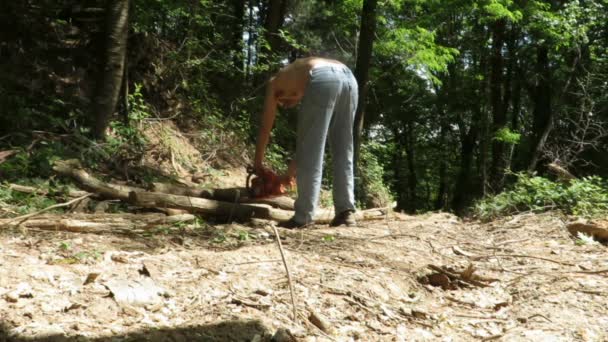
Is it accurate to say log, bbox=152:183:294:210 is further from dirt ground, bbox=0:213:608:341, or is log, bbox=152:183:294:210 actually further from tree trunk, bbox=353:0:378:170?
tree trunk, bbox=353:0:378:170

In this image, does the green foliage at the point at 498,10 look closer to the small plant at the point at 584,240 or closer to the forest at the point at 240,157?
the forest at the point at 240,157

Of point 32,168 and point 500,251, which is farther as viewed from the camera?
point 32,168

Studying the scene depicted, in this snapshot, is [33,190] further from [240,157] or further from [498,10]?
[498,10]

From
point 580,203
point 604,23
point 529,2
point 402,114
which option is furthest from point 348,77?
point 402,114

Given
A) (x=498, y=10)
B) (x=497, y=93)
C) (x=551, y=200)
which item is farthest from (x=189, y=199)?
(x=497, y=93)

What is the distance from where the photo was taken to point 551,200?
7.00 metres

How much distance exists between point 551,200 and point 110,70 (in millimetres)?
6287

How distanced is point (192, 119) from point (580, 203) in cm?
665

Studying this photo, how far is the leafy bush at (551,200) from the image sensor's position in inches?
263

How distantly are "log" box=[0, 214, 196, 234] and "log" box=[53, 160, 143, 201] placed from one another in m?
0.49

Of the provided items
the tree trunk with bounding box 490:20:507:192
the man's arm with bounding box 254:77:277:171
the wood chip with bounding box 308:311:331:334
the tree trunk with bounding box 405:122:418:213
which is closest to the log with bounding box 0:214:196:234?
the man's arm with bounding box 254:77:277:171

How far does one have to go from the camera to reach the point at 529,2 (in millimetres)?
12938

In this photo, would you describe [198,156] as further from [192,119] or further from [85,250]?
[85,250]

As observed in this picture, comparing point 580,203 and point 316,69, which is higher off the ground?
point 316,69
